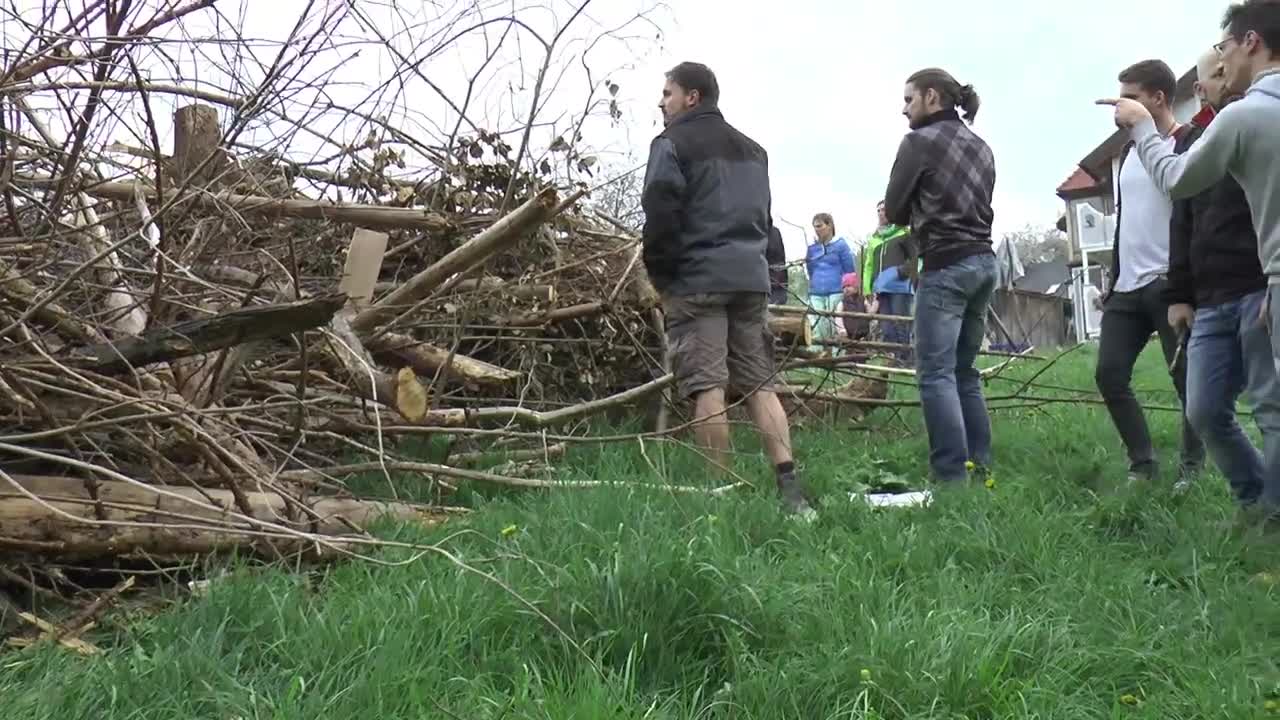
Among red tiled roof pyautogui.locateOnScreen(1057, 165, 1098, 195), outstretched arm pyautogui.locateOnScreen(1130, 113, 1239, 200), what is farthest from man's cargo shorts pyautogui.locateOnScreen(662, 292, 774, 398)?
red tiled roof pyautogui.locateOnScreen(1057, 165, 1098, 195)

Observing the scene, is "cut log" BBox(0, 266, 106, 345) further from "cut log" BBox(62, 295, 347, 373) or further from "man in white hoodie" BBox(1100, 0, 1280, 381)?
"man in white hoodie" BBox(1100, 0, 1280, 381)

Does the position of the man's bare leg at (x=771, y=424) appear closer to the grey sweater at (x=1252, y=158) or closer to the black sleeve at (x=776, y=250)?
the grey sweater at (x=1252, y=158)

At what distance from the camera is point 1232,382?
370cm

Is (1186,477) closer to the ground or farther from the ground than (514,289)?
closer to the ground

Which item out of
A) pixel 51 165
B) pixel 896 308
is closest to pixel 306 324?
pixel 51 165

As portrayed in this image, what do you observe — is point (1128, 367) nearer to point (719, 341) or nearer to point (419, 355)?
point (719, 341)

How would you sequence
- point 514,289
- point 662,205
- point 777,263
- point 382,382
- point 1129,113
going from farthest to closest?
point 777,263 → point 514,289 → point 662,205 → point 382,382 → point 1129,113

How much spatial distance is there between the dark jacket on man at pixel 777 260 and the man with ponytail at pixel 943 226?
6.60 ft

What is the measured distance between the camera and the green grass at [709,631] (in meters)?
2.31

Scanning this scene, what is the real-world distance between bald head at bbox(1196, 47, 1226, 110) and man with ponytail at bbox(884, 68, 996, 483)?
0.96 metres

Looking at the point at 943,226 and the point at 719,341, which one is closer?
the point at 719,341

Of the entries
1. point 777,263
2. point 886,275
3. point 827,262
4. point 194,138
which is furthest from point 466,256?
point 827,262

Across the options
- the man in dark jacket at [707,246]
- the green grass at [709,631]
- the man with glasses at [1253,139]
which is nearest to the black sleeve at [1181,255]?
the man with glasses at [1253,139]

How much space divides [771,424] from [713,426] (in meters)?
0.24
